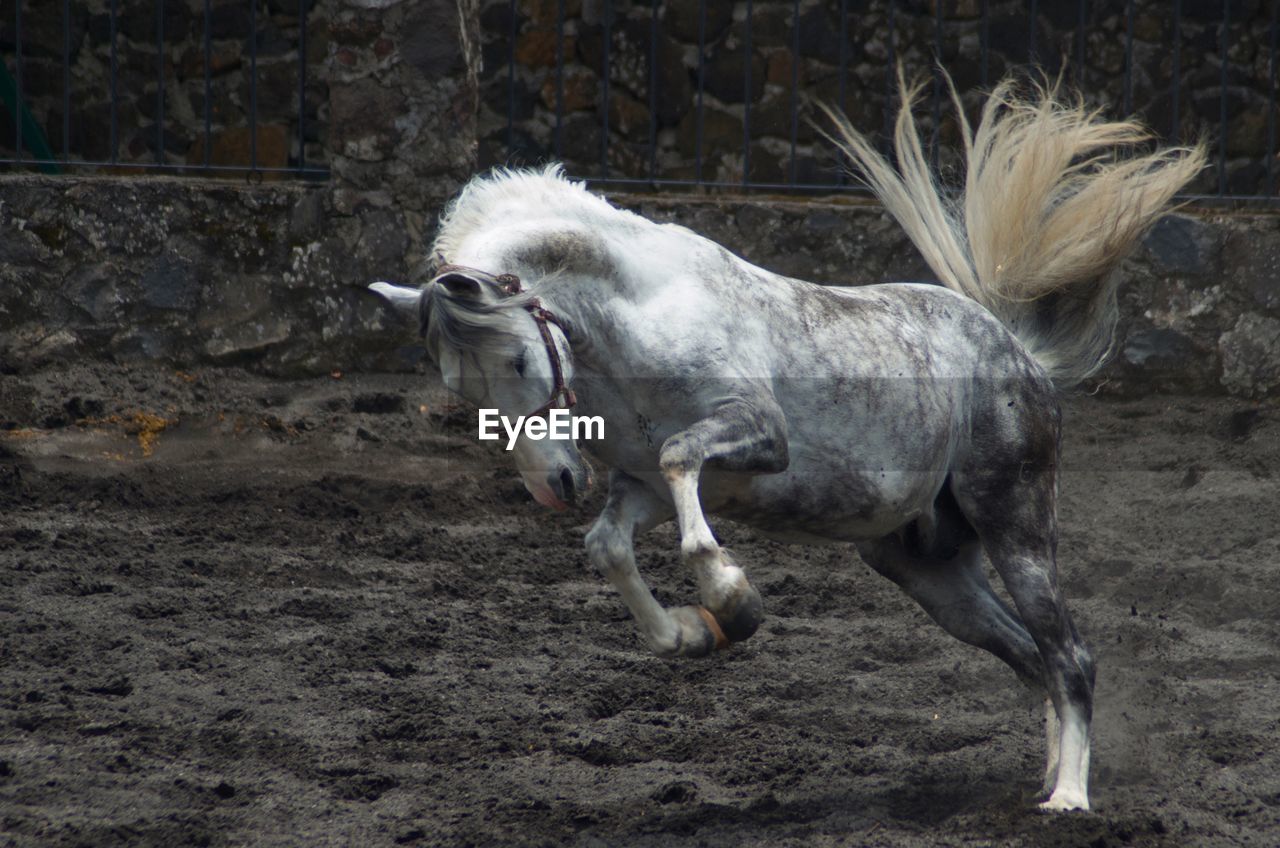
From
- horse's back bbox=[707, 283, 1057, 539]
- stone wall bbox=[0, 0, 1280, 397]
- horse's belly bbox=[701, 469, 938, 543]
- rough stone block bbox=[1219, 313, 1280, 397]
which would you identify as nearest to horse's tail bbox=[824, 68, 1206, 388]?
Answer: horse's back bbox=[707, 283, 1057, 539]

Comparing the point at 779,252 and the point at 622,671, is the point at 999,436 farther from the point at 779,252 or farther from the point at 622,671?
the point at 779,252

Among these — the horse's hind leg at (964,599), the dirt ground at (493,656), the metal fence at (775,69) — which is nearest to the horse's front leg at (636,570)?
the dirt ground at (493,656)

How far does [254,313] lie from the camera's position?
239 inches

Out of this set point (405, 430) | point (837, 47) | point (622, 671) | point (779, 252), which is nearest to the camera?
point (622, 671)

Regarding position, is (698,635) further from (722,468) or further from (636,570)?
(722,468)

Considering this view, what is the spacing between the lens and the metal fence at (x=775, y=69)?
26.4ft

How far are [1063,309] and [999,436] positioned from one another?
1.95 ft

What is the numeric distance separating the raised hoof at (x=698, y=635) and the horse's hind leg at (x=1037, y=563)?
2.96ft

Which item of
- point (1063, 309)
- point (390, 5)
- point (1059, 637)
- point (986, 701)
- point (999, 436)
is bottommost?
point (986, 701)

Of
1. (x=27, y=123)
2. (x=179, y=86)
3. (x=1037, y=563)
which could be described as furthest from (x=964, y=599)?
(x=179, y=86)

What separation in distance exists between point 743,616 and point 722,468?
0.31 meters

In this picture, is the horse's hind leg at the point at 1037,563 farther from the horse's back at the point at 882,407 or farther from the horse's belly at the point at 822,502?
the horse's belly at the point at 822,502

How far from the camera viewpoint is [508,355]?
2.84 metres

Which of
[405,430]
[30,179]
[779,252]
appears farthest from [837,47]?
[30,179]
